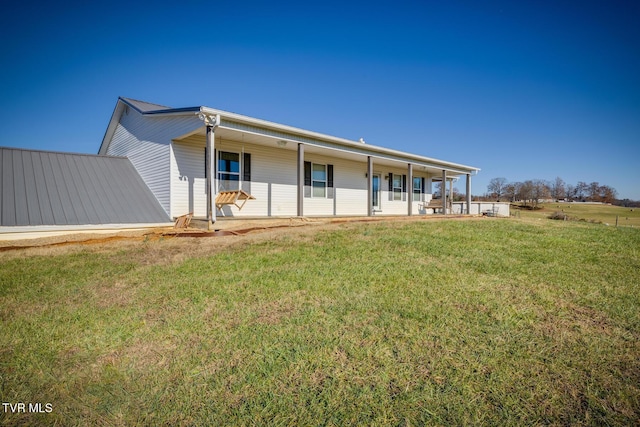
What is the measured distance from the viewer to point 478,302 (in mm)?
3416

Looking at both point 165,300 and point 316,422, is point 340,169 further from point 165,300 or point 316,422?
point 316,422

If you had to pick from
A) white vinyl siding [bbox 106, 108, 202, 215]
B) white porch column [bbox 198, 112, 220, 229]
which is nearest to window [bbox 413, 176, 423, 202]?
white porch column [bbox 198, 112, 220, 229]

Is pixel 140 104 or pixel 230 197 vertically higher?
pixel 140 104

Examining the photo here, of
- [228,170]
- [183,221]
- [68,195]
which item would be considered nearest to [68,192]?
[68,195]

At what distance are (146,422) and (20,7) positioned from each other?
18777mm

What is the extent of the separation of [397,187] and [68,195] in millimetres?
15485

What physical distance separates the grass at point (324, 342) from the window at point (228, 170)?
20.9 ft

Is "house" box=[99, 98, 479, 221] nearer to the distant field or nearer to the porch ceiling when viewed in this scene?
the porch ceiling

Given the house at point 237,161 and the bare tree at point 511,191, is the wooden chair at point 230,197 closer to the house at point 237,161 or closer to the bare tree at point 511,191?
the house at point 237,161

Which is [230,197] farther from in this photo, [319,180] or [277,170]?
[319,180]

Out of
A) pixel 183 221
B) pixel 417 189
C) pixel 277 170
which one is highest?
pixel 277 170

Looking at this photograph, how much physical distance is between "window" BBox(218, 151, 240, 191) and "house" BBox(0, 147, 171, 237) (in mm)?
2288

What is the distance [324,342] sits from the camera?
2646 mm

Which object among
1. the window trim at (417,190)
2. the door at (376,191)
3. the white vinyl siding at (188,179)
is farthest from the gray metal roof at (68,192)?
the window trim at (417,190)
